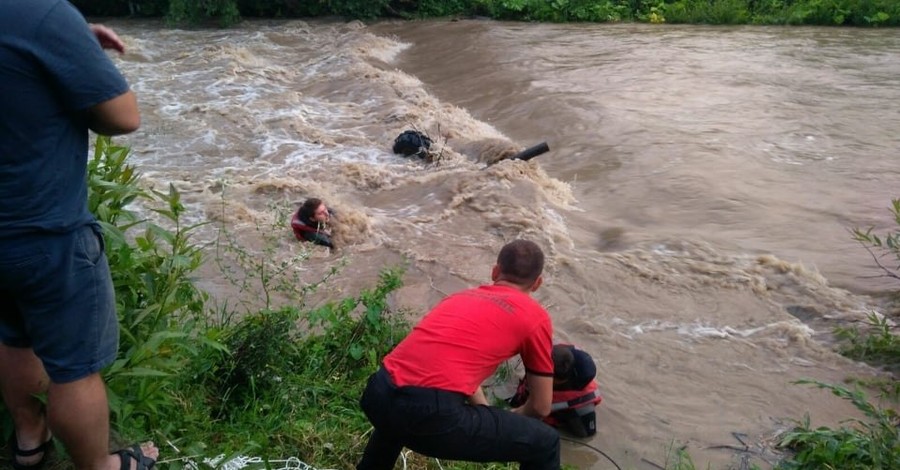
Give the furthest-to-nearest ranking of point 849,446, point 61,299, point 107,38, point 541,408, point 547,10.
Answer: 1. point 547,10
2. point 849,446
3. point 541,408
4. point 107,38
5. point 61,299

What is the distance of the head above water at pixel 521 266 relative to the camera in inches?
130

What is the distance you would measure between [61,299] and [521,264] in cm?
168

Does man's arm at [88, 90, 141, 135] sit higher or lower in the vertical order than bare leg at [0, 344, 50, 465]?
higher

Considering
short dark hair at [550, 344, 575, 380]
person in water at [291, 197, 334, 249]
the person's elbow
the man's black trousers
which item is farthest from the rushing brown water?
the man's black trousers

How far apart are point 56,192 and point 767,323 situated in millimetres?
4797

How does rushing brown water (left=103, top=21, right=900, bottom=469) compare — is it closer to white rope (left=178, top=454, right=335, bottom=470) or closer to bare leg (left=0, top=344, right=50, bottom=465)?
white rope (left=178, top=454, right=335, bottom=470)

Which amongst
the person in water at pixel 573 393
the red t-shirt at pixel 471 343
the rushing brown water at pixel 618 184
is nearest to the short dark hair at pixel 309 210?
the rushing brown water at pixel 618 184

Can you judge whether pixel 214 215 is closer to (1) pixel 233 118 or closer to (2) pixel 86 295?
(1) pixel 233 118

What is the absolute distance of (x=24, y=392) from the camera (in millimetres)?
2783

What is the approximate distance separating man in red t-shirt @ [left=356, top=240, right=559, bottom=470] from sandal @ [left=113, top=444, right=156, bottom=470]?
0.79 meters

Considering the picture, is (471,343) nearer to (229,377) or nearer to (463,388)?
(463,388)

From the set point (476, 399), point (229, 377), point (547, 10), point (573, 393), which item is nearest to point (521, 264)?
point (476, 399)

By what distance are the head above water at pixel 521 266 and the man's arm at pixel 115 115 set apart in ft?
4.99

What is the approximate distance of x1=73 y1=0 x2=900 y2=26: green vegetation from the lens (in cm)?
1991
